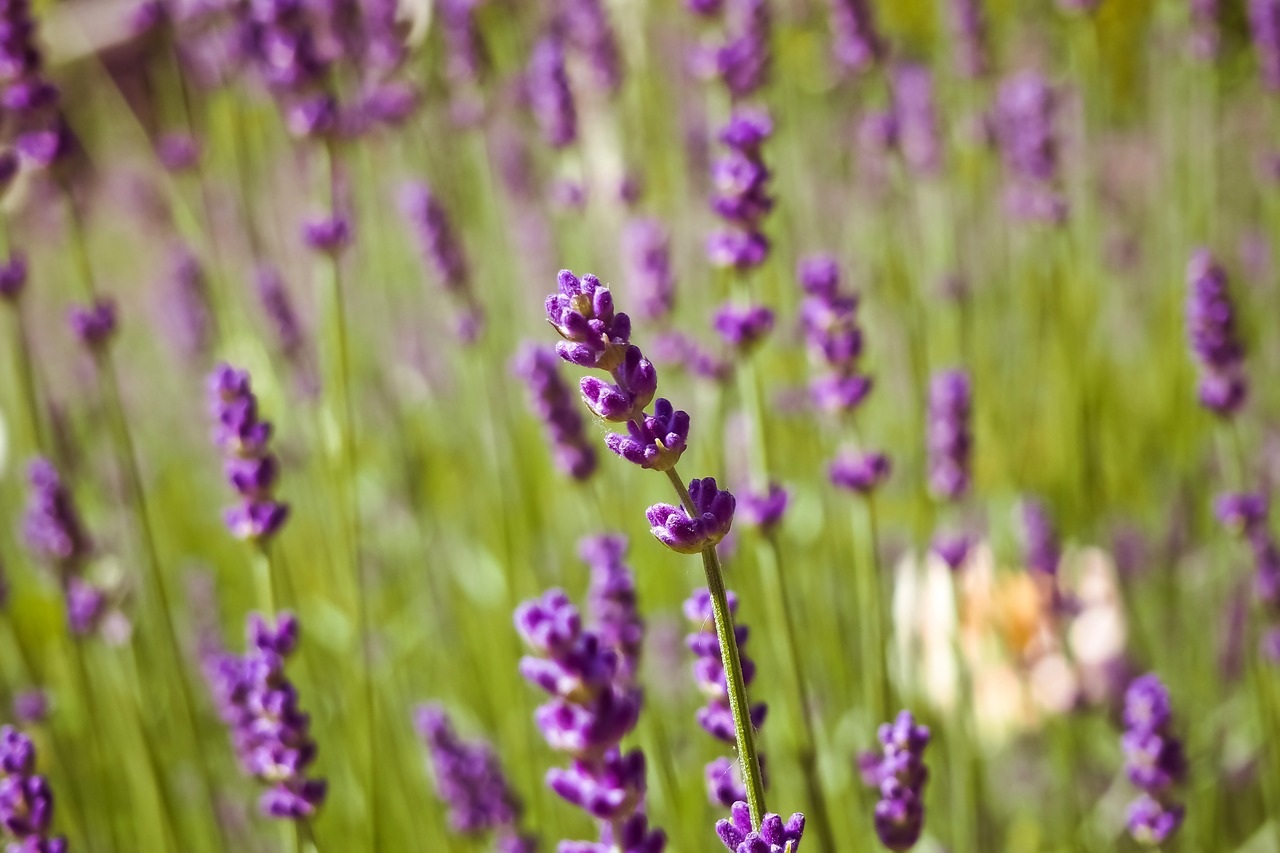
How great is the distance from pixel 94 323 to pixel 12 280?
11 centimetres

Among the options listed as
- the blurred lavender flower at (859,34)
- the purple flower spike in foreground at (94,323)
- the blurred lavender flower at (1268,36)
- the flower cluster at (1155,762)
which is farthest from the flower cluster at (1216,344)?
the purple flower spike in foreground at (94,323)

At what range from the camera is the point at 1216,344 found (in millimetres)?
1367

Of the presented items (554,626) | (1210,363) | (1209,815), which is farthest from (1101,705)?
(554,626)

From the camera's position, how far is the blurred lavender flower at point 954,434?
1.53 m

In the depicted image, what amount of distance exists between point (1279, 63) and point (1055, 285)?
1.72ft

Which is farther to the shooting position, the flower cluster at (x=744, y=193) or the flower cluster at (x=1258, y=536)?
the flower cluster at (x=1258, y=536)

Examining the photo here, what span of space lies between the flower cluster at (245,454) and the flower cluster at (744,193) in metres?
0.51

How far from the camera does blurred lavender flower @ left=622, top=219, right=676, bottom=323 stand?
1825mm

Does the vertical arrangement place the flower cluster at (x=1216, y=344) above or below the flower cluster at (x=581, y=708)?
above

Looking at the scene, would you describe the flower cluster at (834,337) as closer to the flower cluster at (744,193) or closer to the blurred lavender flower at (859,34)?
the flower cluster at (744,193)

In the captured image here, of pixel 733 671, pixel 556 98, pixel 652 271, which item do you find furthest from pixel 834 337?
pixel 556 98

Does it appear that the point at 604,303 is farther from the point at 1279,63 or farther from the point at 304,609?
the point at 304,609

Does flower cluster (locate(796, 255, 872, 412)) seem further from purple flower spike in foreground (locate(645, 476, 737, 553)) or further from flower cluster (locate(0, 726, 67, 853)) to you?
flower cluster (locate(0, 726, 67, 853))

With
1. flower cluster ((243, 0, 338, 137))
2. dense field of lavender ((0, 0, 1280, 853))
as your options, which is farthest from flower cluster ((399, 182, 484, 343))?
flower cluster ((243, 0, 338, 137))
